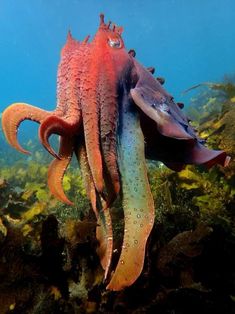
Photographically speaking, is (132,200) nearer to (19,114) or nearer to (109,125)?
(109,125)

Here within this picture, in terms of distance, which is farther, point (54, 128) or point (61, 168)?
point (61, 168)

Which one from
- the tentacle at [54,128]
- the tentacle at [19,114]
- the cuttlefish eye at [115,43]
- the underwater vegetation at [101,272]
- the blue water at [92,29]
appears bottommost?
the underwater vegetation at [101,272]

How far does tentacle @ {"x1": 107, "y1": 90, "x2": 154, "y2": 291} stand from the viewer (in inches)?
57.3

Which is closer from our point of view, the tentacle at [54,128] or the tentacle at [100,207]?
the tentacle at [54,128]

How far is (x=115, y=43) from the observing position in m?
1.77

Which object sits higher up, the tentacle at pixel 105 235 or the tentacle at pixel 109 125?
the tentacle at pixel 109 125

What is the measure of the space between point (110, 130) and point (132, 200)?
1.18ft

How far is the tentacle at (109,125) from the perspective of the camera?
161 cm

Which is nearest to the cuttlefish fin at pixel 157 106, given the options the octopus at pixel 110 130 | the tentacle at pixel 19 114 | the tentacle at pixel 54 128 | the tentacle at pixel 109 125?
the octopus at pixel 110 130

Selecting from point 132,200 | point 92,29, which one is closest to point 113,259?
point 132,200

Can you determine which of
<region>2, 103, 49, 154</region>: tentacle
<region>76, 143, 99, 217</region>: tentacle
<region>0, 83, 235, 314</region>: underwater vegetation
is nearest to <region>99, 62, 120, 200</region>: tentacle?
<region>76, 143, 99, 217</region>: tentacle

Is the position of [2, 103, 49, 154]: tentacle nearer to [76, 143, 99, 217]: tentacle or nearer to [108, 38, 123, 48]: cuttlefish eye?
[76, 143, 99, 217]: tentacle

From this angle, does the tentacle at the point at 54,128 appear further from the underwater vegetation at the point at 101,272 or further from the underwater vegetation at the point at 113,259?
the underwater vegetation at the point at 101,272

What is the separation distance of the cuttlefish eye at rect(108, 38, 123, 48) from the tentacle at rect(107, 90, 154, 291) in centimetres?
30
